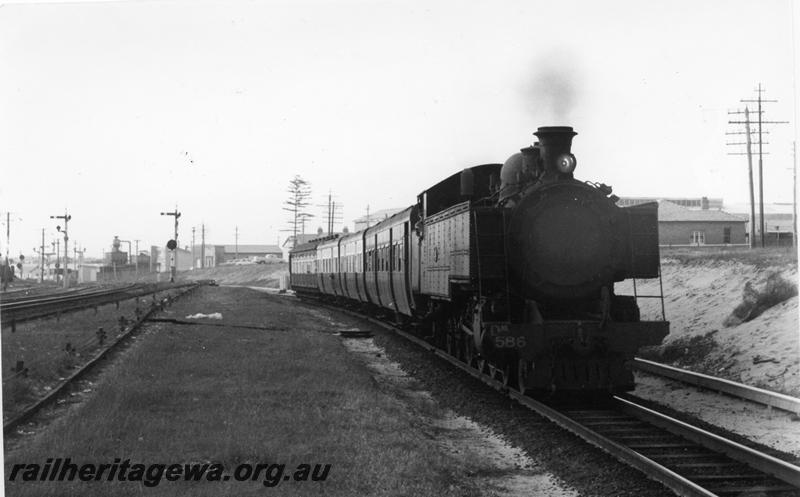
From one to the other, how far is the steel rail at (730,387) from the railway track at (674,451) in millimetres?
1445

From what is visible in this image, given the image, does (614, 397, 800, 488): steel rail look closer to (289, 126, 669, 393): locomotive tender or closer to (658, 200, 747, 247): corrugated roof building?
(289, 126, 669, 393): locomotive tender

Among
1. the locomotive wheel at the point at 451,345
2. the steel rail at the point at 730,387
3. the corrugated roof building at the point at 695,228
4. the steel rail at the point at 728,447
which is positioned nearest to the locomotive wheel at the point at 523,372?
the steel rail at the point at 728,447

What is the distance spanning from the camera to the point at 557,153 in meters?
10.6

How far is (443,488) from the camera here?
6949 millimetres

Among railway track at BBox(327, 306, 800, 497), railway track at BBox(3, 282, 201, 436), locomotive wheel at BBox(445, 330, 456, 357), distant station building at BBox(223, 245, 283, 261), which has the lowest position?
railway track at BBox(327, 306, 800, 497)

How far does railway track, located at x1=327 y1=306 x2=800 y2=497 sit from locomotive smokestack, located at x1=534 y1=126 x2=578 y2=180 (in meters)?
3.27

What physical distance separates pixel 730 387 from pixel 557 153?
4573mm

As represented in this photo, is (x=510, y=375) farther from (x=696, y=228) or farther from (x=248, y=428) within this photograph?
(x=696, y=228)

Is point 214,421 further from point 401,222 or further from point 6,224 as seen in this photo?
point 401,222

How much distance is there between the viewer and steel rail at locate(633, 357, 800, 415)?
33.0ft

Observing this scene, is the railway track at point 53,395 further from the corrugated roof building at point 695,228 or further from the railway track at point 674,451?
the corrugated roof building at point 695,228

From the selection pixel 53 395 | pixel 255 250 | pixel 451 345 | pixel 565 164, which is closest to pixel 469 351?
pixel 451 345

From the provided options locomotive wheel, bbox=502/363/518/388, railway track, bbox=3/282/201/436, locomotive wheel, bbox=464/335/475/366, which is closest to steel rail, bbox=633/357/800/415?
locomotive wheel, bbox=502/363/518/388

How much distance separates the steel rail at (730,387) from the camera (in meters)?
10.1
